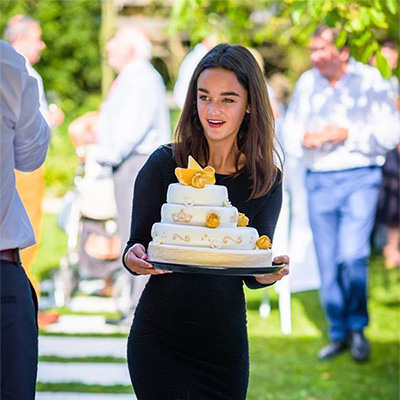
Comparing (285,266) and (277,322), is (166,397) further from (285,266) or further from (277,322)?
(277,322)

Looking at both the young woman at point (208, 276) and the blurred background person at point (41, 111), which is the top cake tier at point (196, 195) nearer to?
the young woman at point (208, 276)

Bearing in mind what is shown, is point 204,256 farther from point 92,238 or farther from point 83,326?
point 92,238

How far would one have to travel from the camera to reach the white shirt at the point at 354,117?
7.02 m

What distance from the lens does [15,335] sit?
2.98 m

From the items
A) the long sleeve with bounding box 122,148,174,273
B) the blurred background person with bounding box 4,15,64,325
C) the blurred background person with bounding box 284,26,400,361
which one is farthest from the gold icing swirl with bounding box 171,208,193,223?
the blurred background person with bounding box 284,26,400,361

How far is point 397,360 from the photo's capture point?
7.23 m

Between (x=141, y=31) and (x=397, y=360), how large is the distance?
3.34m

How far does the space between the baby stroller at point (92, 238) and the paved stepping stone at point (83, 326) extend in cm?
22

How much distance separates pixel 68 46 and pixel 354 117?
17.9 metres

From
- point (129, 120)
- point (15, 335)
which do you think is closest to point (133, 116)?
point (129, 120)

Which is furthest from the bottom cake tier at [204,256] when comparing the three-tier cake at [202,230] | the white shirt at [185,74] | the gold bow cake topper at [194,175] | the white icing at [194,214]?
the white shirt at [185,74]

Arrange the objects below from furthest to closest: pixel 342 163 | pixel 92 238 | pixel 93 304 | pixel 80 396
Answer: pixel 93 304, pixel 92 238, pixel 342 163, pixel 80 396

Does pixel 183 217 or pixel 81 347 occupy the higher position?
pixel 183 217

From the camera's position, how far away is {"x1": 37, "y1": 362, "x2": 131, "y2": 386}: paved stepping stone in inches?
257
